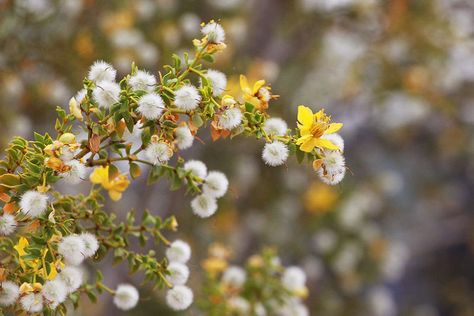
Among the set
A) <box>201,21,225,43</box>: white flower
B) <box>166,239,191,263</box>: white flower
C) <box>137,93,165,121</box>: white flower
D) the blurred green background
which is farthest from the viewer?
the blurred green background

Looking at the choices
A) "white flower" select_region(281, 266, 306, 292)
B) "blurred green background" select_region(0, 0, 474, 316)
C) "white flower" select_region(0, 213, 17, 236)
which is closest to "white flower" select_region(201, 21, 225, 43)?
"white flower" select_region(0, 213, 17, 236)

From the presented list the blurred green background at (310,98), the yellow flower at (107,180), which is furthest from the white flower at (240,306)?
the blurred green background at (310,98)

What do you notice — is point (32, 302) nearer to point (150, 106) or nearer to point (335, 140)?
point (150, 106)

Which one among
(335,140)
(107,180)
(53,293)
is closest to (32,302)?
(53,293)

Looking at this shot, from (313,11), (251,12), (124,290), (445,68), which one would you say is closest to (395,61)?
(445,68)

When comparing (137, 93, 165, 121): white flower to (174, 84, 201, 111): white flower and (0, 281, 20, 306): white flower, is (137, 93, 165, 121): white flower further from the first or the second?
(0, 281, 20, 306): white flower
